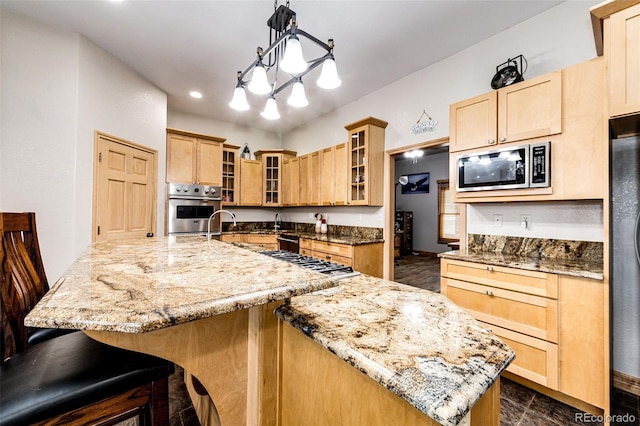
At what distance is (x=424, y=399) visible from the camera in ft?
1.57

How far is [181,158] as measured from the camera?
420cm

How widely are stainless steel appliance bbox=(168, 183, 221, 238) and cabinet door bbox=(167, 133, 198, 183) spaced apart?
0.57 ft

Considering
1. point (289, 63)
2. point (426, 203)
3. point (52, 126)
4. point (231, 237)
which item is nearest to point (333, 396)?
point (289, 63)

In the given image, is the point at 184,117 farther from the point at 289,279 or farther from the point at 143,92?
the point at 289,279

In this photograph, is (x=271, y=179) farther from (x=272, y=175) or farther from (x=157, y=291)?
(x=157, y=291)

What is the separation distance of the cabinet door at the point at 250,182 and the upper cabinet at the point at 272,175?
10 cm

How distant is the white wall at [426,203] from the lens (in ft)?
23.8

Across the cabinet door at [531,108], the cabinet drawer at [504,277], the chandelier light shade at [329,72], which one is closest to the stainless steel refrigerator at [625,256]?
the cabinet door at [531,108]

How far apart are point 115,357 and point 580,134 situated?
9.54 ft

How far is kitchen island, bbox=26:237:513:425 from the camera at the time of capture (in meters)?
0.57

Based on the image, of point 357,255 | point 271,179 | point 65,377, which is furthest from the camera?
point 271,179

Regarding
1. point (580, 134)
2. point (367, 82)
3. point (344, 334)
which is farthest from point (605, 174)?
point (367, 82)

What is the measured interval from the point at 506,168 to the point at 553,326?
1.20m

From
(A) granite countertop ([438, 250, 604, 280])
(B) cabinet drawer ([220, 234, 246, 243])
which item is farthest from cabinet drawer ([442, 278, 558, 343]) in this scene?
(B) cabinet drawer ([220, 234, 246, 243])
